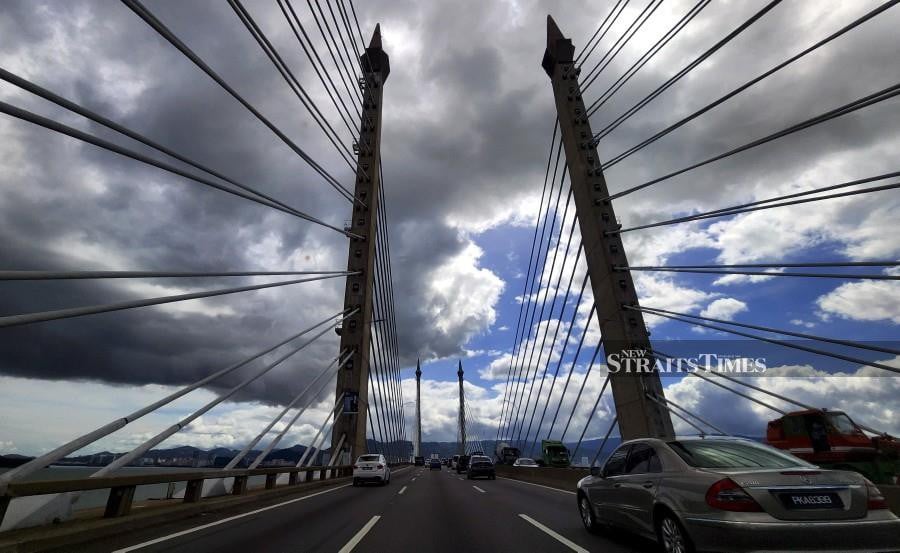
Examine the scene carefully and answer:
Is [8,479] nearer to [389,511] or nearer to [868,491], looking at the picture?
[389,511]

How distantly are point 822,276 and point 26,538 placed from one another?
1360 cm

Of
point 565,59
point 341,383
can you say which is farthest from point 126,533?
point 565,59

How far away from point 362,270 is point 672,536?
22.6 m

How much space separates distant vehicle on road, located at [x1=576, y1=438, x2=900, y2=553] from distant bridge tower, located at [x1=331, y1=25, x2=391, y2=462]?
2176 centimetres

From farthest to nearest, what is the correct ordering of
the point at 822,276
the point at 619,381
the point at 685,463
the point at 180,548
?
the point at 619,381, the point at 822,276, the point at 180,548, the point at 685,463

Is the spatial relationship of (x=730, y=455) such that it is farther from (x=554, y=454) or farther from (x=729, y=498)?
(x=554, y=454)

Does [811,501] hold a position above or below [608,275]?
below

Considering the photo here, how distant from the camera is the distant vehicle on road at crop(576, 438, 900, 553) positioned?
4.05 meters

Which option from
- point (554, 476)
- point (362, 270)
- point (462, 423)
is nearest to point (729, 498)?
point (554, 476)

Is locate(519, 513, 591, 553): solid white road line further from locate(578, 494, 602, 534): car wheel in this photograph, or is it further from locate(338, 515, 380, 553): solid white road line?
locate(338, 515, 380, 553): solid white road line

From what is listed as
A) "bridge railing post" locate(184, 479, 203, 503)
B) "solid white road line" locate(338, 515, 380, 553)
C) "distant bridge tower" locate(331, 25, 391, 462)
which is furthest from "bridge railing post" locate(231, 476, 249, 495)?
"distant bridge tower" locate(331, 25, 391, 462)

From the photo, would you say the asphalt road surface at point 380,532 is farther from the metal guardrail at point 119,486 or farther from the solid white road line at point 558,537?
the metal guardrail at point 119,486

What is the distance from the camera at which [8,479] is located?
220 inches

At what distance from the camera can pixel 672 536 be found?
487cm
